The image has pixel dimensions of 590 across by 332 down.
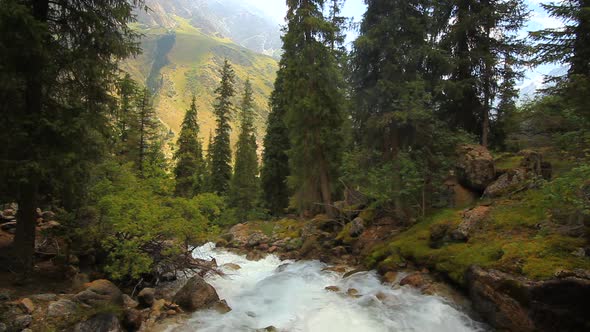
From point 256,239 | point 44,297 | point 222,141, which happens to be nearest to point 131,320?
point 44,297

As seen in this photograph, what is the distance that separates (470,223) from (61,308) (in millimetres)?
11743

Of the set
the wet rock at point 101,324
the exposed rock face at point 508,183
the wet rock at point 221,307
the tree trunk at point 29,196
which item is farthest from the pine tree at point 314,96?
the wet rock at point 101,324

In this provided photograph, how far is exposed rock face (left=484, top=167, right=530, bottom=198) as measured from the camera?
12962mm

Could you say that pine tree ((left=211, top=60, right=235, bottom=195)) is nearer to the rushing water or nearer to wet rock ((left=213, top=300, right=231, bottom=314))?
the rushing water

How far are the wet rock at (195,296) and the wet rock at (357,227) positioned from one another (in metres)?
8.27

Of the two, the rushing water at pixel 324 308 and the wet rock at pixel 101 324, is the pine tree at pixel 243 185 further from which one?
the wet rock at pixel 101 324

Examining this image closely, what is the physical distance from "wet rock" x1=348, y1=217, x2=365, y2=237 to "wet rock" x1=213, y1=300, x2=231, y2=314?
26.8 feet

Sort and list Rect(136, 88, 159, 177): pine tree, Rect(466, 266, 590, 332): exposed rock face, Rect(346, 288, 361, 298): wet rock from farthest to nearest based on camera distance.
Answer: Rect(136, 88, 159, 177): pine tree, Rect(346, 288, 361, 298): wet rock, Rect(466, 266, 590, 332): exposed rock face

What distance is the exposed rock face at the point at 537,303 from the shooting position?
24.3ft

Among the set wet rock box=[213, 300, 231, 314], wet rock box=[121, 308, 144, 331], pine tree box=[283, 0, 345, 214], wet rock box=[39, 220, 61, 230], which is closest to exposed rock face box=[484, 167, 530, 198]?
pine tree box=[283, 0, 345, 214]

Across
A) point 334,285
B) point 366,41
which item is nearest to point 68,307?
point 334,285

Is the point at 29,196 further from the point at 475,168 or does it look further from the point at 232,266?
the point at 475,168

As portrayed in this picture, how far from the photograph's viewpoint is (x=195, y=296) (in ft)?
34.0

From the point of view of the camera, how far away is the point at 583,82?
10.7 metres
